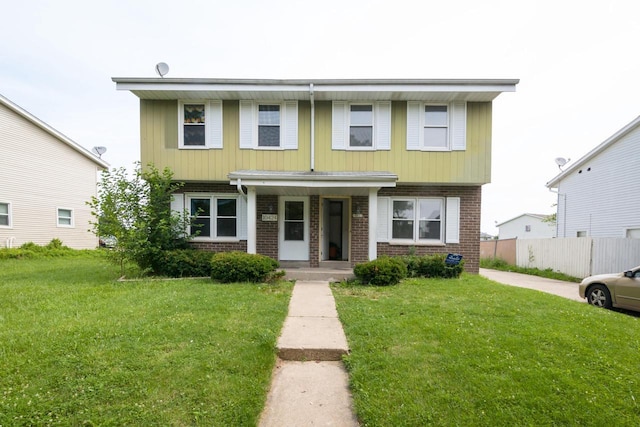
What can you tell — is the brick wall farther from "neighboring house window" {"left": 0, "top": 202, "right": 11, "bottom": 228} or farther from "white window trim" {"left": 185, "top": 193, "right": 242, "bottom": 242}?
"neighboring house window" {"left": 0, "top": 202, "right": 11, "bottom": 228}

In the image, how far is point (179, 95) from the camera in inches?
371

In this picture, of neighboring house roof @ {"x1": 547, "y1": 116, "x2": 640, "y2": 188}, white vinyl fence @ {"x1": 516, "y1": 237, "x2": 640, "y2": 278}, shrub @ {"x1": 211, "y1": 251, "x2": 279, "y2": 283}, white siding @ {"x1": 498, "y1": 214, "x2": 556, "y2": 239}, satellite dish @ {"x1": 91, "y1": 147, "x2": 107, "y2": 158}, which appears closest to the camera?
shrub @ {"x1": 211, "y1": 251, "x2": 279, "y2": 283}

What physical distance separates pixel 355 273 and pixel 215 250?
5.02 meters

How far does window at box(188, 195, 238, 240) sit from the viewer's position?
33.6ft

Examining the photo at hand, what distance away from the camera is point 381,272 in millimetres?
7617

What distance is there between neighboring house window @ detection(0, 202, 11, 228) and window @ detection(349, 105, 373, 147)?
1660cm

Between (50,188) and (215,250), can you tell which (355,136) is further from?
(50,188)

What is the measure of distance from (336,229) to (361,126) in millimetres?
3690

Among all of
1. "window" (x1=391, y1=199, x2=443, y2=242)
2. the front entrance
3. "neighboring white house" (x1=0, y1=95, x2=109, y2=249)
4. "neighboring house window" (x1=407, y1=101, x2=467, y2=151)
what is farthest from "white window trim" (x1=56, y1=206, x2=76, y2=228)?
"neighboring house window" (x1=407, y1=101, x2=467, y2=151)

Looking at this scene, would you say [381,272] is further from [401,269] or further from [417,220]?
[417,220]

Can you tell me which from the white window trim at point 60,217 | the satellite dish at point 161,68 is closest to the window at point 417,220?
the satellite dish at point 161,68

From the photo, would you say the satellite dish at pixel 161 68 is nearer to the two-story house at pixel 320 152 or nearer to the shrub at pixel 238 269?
the two-story house at pixel 320 152

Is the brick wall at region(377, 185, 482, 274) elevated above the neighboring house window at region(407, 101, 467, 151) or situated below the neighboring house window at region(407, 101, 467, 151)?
below

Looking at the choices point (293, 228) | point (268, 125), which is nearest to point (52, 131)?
point (268, 125)
